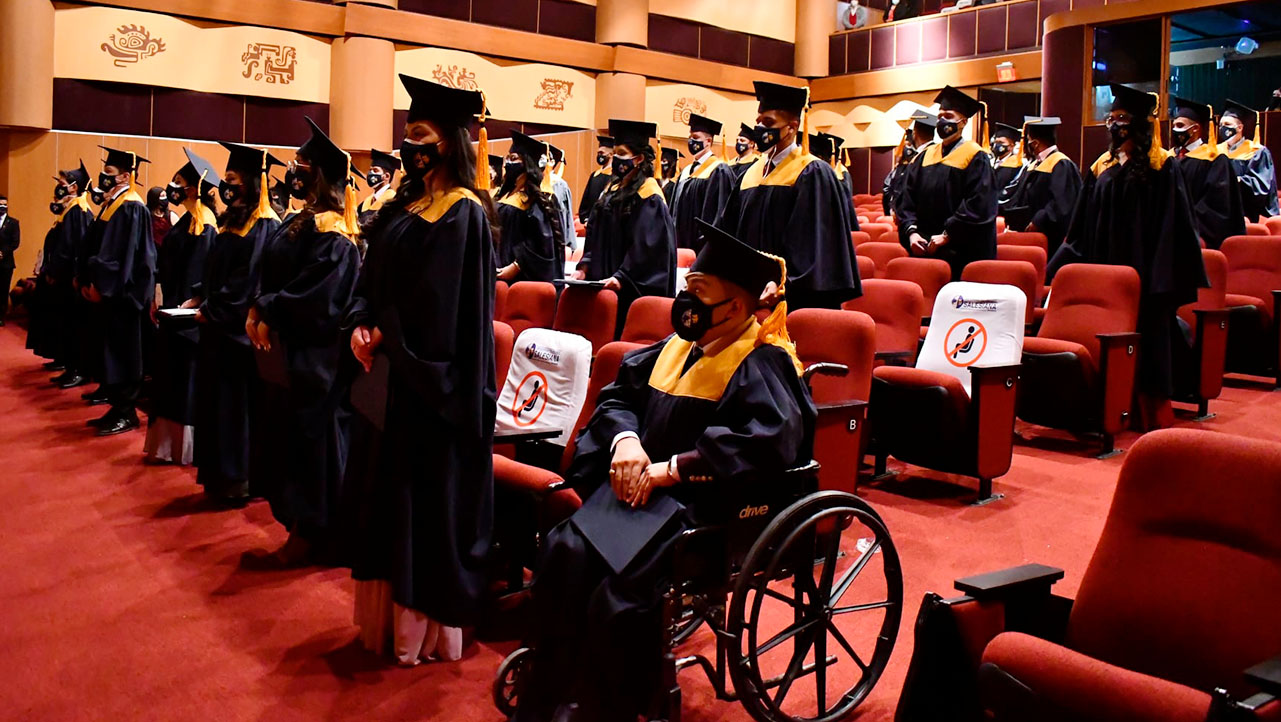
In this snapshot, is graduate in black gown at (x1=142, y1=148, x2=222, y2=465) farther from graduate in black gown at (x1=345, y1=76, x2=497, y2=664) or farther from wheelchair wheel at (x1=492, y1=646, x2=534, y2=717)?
wheelchair wheel at (x1=492, y1=646, x2=534, y2=717)

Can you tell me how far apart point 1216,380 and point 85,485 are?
21.0 ft

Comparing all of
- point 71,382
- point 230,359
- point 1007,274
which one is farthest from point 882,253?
point 71,382

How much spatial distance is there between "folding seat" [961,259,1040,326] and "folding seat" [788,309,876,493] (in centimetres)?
225

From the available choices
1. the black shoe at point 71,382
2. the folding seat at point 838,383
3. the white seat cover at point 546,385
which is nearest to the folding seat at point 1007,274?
the folding seat at point 838,383

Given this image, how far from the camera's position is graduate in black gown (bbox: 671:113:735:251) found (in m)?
9.26

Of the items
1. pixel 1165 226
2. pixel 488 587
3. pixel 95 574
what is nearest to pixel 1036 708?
pixel 488 587

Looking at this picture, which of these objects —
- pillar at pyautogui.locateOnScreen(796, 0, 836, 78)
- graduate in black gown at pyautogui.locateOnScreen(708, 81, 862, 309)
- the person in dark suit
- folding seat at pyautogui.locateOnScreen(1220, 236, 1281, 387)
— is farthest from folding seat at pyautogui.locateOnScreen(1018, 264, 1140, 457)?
pillar at pyautogui.locateOnScreen(796, 0, 836, 78)

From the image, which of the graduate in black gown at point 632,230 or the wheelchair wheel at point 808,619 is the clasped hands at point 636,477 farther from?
the graduate in black gown at point 632,230

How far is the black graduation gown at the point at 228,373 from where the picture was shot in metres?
5.20

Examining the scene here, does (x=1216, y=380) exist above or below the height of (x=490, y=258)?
below

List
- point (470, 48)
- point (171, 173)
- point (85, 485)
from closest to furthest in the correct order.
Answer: point (85, 485) < point (171, 173) < point (470, 48)

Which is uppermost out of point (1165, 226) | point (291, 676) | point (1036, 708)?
point (1165, 226)

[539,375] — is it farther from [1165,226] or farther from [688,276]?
[1165,226]

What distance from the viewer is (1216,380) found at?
629cm
